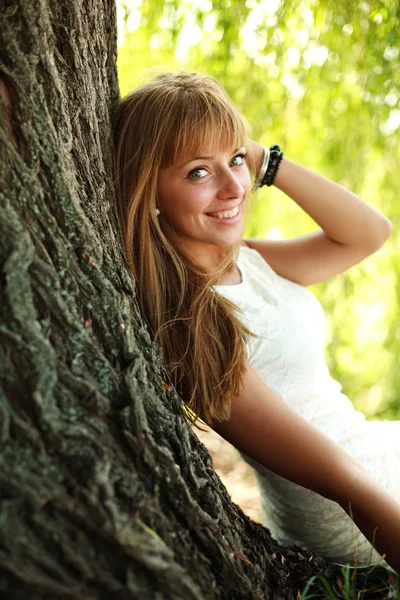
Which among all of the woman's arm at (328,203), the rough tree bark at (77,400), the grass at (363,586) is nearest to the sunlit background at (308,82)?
the woman's arm at (328,203)

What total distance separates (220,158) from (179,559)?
3.59ft

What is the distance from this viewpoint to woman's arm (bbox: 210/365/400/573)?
1435 mm

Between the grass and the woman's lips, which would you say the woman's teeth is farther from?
the grass

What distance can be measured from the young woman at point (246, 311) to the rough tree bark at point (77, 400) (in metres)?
0.26

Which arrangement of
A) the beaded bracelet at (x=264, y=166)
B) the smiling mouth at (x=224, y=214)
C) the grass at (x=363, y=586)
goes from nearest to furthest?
the grass at (x=363, y=586) → the smiling mouth at (x=224, y=214) → the beaded bracelet at (x=264, y=166)

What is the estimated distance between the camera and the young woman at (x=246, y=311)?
1.54m

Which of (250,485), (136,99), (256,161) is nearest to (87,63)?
(136,99)

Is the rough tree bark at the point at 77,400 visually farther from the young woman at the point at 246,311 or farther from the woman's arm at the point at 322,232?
the woman's arm at the point at 322,232

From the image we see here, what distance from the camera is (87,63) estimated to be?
1350 mm

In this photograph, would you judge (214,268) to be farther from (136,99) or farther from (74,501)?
(74,501)

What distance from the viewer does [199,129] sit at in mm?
1693

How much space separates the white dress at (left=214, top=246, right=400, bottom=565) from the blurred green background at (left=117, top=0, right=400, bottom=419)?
104 cm

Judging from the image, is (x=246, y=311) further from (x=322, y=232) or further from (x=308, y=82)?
(x=308, y=82)

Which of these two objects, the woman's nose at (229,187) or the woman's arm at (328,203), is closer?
the woman's nose at (229,187)
